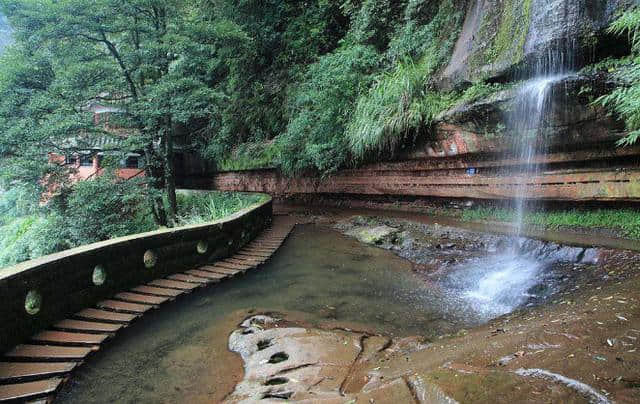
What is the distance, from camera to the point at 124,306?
15.3ft

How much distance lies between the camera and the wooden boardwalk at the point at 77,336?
3.13 m

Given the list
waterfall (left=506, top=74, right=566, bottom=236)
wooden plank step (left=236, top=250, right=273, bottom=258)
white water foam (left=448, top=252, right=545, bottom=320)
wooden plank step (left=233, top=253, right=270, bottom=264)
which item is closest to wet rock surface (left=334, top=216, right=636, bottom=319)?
white water foam (left=448, top=252, right=545, bottom=320)

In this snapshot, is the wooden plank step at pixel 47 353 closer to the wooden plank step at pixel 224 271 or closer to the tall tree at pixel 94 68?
the wooden plank step at pixel 224 271

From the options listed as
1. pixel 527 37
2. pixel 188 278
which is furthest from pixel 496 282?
pixel 527 37

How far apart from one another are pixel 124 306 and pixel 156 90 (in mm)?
6692

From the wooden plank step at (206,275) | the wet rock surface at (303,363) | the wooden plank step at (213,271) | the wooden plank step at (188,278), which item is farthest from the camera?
the wooden plank step at (213,271)

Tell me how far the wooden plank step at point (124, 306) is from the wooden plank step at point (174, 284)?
0.67 m

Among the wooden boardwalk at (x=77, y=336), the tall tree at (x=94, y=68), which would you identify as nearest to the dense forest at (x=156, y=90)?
the tall tree at (x=94, y=68)

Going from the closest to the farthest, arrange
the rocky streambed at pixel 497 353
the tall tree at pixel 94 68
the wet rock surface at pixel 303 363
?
the rocky streambed at pixel 497 353 < the wet rock surface at pixel 303 363 < the tall tree at pixel 94 68

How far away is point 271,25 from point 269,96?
2.91 metres

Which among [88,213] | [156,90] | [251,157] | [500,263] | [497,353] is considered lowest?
[500,263]

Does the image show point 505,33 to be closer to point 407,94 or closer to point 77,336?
point 407,94

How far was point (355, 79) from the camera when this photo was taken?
36.6ft

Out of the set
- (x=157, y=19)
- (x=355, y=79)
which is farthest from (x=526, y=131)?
(x=157, y=19)
